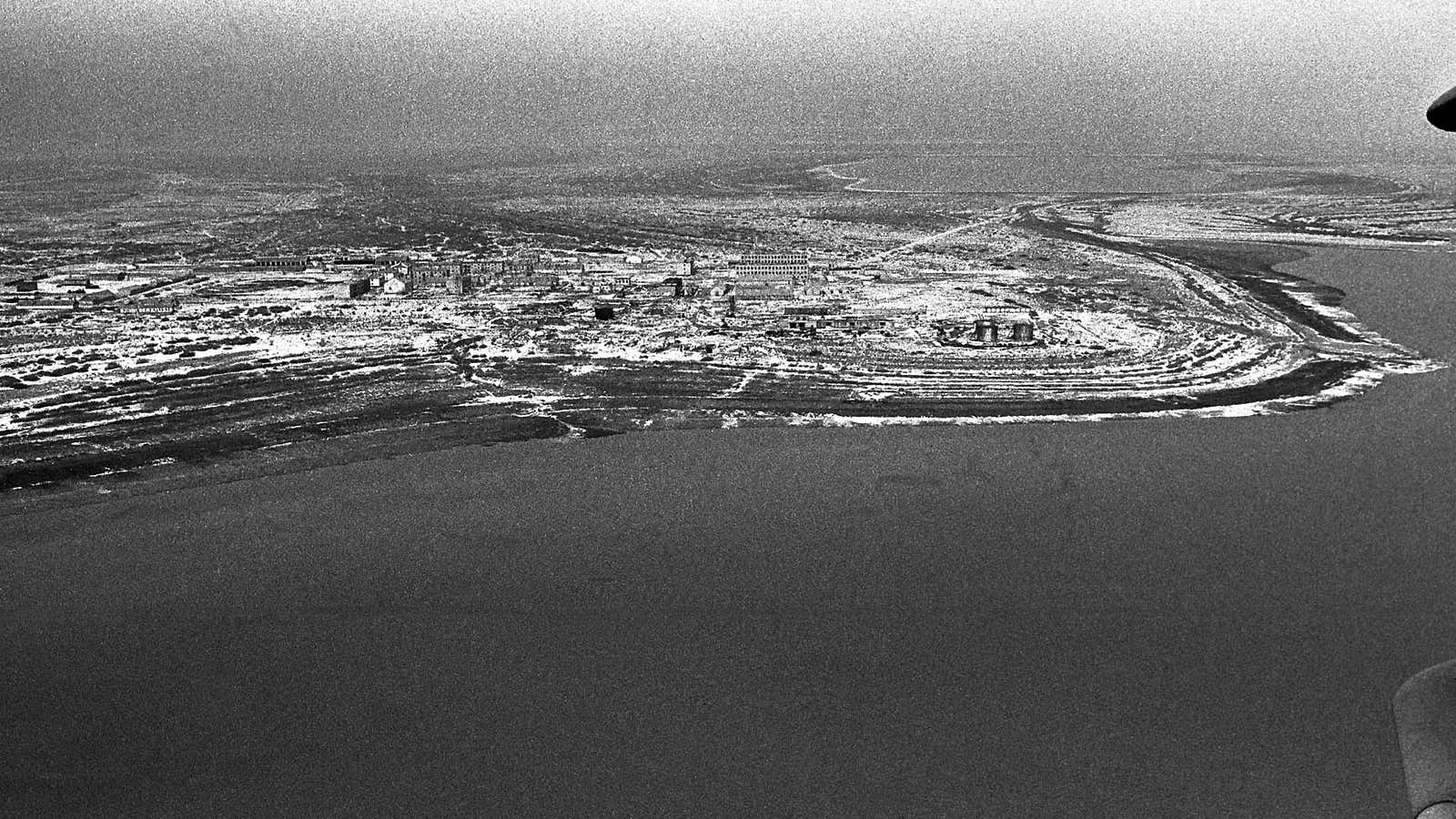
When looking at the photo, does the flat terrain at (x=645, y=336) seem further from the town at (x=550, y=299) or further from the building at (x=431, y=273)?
the building at (x=431, y=273)

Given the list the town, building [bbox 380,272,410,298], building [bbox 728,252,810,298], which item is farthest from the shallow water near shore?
building [bbox 380,272,410,298]

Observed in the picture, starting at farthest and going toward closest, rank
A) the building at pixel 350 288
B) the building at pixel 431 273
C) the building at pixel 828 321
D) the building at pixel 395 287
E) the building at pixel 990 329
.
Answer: the building at pixel 431 273, the building at pixel 395 287, the building at pixel 350 288, the building at pixel 828 321, the building at pixel 990 329

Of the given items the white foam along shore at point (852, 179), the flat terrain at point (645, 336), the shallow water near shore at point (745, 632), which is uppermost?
the white foam along shore at point (852, 179)

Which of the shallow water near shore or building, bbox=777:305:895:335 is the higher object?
building, bbox=777:305:895:335

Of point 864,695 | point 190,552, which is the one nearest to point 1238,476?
point 864,695

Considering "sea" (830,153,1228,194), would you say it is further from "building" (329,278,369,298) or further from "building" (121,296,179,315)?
"building" (121,296,179,315)

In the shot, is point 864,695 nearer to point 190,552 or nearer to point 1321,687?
point 1321,687

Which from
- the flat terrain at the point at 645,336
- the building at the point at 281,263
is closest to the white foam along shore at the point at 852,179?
the flat terrain at the point at 645,336

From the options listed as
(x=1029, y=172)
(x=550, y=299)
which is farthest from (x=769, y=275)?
(x=1029, y=172)

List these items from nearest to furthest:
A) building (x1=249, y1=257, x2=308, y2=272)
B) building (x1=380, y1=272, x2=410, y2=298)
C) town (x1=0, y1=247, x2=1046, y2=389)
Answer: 1. town (x1=0, y1=247, x2=1046, y2=389)
2. building (x1=380, y1=272, x2=410, y2=298)
3. building (x1=249, y1=257, x2=308, y2=272)
